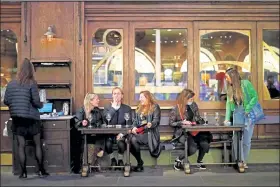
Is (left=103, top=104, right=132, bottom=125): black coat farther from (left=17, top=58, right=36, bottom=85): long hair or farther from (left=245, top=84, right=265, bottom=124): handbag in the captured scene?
(left=245, top=84, right=265, bottom=124): handbag

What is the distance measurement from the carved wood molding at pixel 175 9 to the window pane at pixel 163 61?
14.4 inches

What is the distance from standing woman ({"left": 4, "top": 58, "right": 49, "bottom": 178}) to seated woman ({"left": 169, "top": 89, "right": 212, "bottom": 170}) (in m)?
2.33

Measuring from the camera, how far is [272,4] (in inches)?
333

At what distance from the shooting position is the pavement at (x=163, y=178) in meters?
6.83

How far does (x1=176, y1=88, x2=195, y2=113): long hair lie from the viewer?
787 cm

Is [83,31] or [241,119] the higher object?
[83,31]

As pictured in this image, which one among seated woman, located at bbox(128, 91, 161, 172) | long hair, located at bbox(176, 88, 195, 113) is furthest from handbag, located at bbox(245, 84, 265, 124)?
seated woman, located at bbox(128, 91, 161, 172)

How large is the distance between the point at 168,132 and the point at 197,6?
243 cm

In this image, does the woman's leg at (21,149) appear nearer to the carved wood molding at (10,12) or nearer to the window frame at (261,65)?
the carved wood molding at (10,12)

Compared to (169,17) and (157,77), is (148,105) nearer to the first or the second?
(157,77)

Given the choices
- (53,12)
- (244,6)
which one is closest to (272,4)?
(244,6)

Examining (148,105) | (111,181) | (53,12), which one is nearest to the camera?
(111,181)

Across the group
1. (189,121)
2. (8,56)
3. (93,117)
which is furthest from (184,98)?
(8,56)

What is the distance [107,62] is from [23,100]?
2.16 meters
